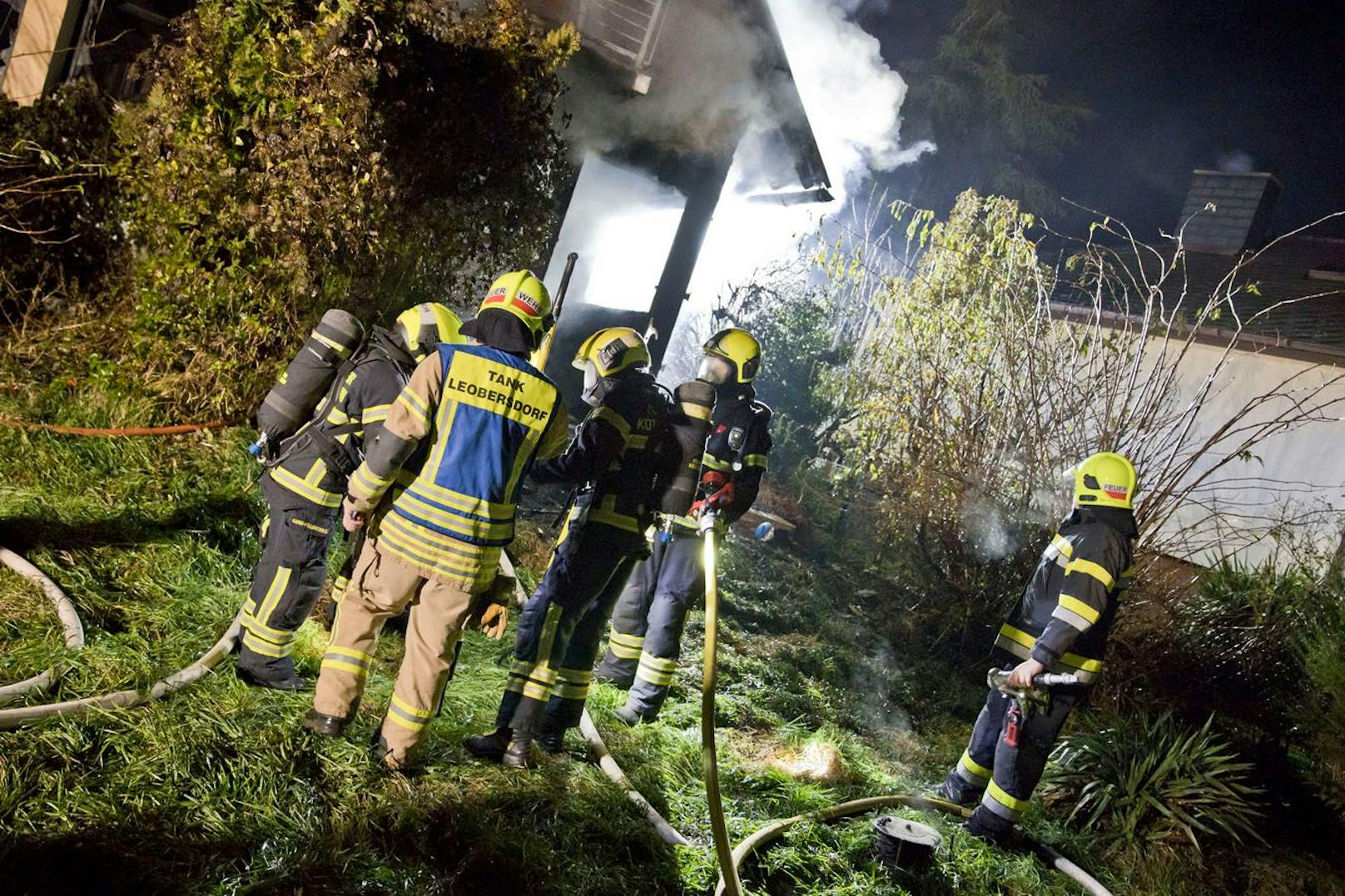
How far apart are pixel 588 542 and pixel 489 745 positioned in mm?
1105

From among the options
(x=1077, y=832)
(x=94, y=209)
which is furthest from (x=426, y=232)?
(x=1077, y=832)

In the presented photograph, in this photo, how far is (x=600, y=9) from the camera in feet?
30.9

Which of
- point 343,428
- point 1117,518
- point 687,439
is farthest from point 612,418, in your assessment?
point 1117,518

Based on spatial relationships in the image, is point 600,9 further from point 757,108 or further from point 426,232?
point 426,232

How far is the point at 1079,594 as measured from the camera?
14.9 ft

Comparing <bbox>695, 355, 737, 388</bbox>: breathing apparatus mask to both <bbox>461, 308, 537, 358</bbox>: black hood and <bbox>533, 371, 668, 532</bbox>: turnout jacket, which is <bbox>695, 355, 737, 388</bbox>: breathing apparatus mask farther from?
<bbox>461, 308, 537, 358</bbox>: black hood

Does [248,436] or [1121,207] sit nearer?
[248,436]

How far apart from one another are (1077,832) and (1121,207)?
3110 cm

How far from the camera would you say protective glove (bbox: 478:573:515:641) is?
3701 millimetres

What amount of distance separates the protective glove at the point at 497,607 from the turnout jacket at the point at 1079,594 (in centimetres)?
293

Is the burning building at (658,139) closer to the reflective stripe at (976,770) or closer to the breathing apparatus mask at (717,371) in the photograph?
the breathing apparatus mask at (717,371)

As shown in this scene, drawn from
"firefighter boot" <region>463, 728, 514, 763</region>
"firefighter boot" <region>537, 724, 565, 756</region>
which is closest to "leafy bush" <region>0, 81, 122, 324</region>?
"firefighter boot" <region>463, 728, 514, 763</region>

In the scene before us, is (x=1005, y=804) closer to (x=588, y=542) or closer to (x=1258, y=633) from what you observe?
(x=588, y=542)

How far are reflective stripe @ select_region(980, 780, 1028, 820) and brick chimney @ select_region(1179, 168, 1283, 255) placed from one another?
14.1 m
